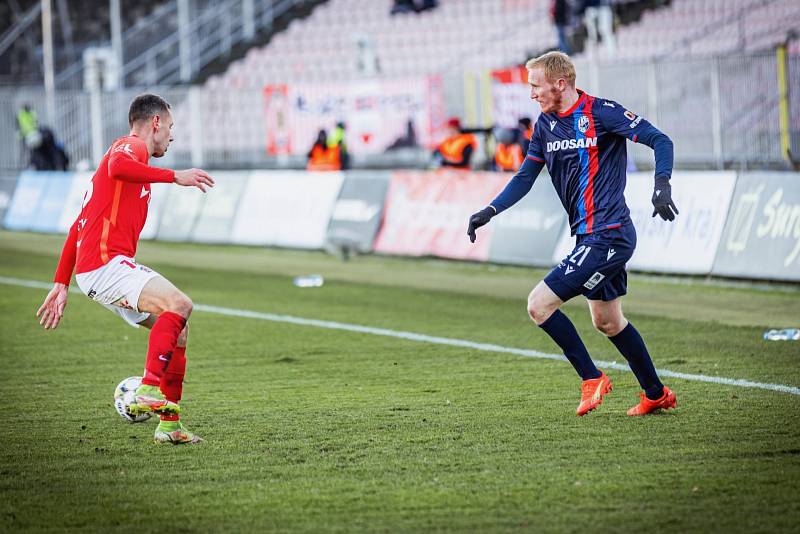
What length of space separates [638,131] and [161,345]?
276 cm

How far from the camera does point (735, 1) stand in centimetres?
2842

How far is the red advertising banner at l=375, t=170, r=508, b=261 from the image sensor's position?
1742 centimetres

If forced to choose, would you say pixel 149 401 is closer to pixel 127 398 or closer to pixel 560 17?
pixel 127 398

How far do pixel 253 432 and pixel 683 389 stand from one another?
9.23ft

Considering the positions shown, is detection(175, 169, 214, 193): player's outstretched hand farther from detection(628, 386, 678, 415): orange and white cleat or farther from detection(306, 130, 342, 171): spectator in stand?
detection(306, 130, 342, 171): spectator in stand

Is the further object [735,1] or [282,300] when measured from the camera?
[735,1]

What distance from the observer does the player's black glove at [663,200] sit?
6895 millimetres

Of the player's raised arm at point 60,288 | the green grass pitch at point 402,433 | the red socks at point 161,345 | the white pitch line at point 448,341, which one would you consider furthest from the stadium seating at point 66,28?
the red socks at point 161,345

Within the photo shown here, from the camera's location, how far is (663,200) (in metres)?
6.92

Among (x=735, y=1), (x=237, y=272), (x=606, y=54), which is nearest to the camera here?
(x=237, y=272)

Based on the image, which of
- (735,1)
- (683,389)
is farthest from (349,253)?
(735,1)

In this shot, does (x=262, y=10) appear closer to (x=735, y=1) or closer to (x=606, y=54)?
(x=606, y=54)

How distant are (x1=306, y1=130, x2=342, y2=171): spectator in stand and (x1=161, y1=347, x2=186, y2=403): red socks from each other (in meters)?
22.9

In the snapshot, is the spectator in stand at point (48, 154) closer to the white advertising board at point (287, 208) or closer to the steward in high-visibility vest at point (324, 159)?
the steward in high-visibility vest at point (324, 159)
